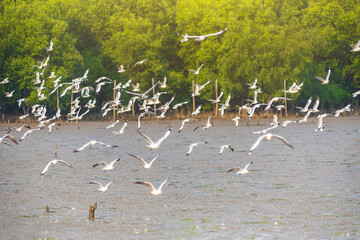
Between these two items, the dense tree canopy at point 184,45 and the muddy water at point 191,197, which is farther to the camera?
the dense tree canopy at point 184,45

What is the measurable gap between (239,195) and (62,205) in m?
7.42

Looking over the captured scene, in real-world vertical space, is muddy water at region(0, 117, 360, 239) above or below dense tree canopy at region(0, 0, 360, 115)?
below

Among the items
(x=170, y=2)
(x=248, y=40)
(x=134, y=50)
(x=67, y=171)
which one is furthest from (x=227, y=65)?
(x=67, y=171)

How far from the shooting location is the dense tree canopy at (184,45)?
94750 millimetres

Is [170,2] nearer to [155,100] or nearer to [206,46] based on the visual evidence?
[206,46]

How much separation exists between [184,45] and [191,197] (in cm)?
7996

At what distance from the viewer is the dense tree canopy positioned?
9475 cm

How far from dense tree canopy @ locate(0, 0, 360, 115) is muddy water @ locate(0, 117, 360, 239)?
Answer: 136 feet

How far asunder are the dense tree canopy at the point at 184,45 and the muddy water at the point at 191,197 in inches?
1632

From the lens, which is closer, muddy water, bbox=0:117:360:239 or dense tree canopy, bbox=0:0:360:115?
muddy water, bbox=0:117:360:239

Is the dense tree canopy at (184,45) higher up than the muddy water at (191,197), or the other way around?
the dense tree canopy at (184,45)

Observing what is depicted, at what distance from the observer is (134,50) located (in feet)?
340

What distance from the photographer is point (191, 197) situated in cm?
3184

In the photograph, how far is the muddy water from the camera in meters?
25.2
